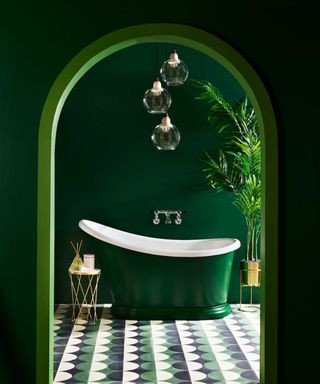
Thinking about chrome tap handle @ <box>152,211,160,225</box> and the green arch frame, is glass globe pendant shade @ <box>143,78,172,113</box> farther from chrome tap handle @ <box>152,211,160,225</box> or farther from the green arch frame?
the green arch frame

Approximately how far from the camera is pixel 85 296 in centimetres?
669

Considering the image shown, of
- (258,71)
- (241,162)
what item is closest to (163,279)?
(241,162)

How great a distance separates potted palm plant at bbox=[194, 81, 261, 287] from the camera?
276 inches

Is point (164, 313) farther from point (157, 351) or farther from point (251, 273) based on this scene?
point (157, 351)

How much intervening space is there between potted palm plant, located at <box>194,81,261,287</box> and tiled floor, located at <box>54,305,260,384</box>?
0.71 metres

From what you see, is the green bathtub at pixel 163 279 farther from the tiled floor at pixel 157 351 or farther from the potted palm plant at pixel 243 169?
the potted palm plant at pixel 243 169

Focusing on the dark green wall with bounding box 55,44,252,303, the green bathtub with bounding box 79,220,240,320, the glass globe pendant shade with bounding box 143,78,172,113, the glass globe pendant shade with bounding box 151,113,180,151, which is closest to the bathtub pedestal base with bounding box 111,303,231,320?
the green bathtub with bounding box 79,220,240,320

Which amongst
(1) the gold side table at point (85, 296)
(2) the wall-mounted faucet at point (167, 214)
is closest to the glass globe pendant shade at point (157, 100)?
(2) the wall-mounted faucet at point (167, 214)
